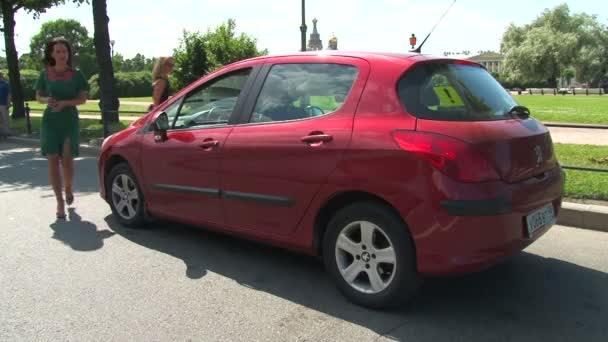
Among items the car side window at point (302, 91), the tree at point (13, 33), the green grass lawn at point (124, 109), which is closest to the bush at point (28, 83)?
the green grass lawn at point (124, 109)

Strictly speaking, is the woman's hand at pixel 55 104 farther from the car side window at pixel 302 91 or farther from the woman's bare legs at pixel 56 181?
the car side window at pixel 302 91

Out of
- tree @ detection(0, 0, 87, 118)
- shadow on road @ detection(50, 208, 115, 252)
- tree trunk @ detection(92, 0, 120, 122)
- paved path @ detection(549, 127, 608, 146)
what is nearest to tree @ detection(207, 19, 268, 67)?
tree @ detection(0, 0, 87, 118)

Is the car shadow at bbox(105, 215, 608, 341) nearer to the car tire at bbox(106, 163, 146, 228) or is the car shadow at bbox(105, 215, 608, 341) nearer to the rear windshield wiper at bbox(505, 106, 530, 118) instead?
the car tire at bbox(106, 163, 146, 228)

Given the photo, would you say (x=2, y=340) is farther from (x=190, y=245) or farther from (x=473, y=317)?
(x=473, y=317)

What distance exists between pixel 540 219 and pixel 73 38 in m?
105

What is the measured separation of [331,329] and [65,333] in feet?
5.14

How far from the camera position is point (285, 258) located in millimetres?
4820

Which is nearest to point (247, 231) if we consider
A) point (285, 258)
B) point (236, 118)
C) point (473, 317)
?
point (285, 258)

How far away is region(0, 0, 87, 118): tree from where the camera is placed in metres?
20.1

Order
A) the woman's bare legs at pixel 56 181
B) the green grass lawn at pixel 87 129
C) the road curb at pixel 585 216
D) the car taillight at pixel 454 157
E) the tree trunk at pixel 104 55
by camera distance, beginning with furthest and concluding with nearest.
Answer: the tree trunk at pixel 104 55, the green grass lawn at pixel 87 129, the woman's bare legs at pixel 56 181, the road curb at pixel 585 216, the car taillight at pixel 454 157

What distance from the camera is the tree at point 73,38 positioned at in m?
92.8

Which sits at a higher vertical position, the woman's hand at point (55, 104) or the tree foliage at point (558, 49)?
the tree foliage at point (558, 49)

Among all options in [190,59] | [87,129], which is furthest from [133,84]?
[87,129]

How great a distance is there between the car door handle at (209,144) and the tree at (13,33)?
17.9 meters
